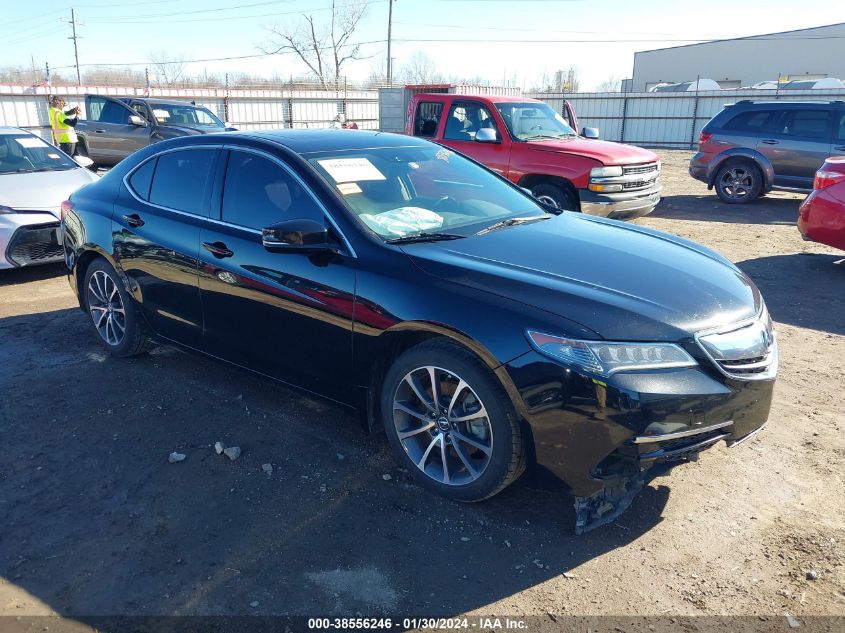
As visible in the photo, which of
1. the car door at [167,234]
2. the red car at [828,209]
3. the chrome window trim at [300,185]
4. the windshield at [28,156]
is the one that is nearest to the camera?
the chrome window trim at [300,185]

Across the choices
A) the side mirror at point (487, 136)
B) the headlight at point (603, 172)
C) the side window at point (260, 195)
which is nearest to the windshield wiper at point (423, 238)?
the side window at point (260, 195)

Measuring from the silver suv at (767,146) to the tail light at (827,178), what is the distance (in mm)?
4721

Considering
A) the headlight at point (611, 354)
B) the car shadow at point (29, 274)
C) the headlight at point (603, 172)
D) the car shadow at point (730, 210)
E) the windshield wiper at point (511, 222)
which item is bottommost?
the car shadow at point (29, 274)

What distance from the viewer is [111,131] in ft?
51.3

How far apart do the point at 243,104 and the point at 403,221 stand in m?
23.3

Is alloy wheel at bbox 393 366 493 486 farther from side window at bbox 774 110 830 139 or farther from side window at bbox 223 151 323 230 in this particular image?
side window at bbox 774 110 830 139

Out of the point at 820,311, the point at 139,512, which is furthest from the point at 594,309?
→ the point at 820,311

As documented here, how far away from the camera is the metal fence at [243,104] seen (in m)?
20.0

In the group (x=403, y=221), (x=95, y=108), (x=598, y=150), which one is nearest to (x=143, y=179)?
(x=403, y=221)

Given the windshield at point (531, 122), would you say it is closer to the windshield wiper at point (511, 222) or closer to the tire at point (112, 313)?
the windshield wiper at point (511, 222)

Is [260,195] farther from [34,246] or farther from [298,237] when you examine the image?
[34,246]

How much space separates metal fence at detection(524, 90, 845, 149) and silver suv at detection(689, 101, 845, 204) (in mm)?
13347

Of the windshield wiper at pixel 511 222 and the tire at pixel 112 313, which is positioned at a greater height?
the windshield wiper at pixel 511 222

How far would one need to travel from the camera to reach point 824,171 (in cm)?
742
